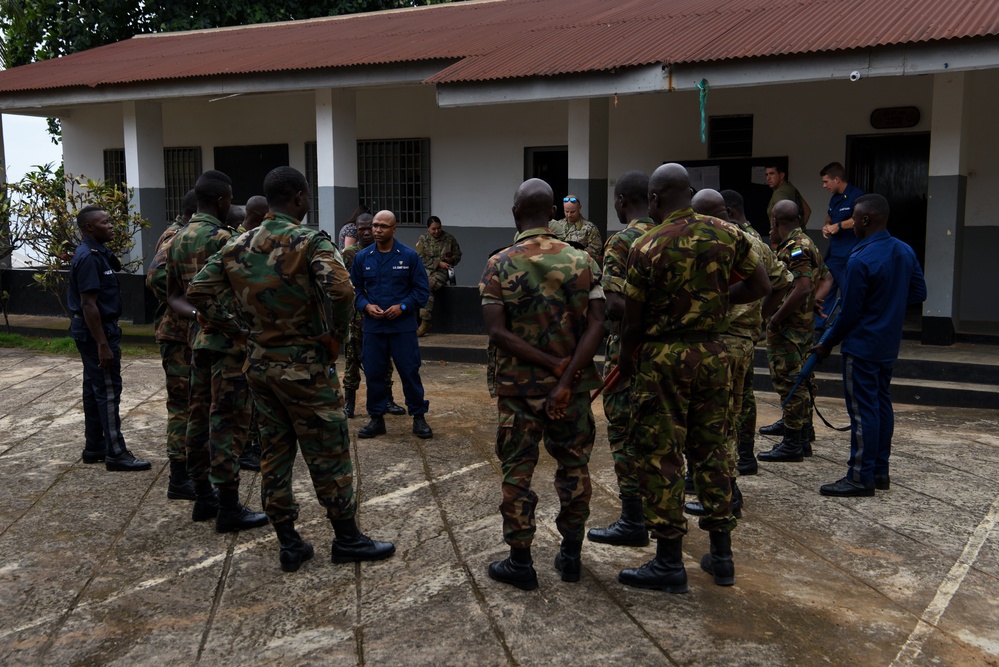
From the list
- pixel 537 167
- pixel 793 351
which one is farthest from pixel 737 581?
pixel 537 167

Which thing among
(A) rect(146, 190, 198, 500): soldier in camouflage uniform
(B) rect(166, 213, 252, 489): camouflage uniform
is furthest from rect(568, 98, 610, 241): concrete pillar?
(B) rect(166, 213, 252, 489): camouflage uniform

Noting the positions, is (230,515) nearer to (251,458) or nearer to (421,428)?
(251,458)

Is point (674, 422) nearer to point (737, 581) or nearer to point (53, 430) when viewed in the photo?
point (737, 581)

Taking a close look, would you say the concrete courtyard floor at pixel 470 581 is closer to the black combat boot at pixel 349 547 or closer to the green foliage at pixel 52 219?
the black combat boot at pixel 349 547

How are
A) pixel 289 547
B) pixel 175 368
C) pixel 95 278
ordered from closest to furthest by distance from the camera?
pixel 289 547
pixel 175 368
pixel 95 278

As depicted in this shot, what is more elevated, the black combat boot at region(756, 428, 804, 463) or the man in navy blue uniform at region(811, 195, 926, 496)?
the man in navy blue uniform at region(811, 195, 926, 496)

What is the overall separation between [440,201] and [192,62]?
4.29m

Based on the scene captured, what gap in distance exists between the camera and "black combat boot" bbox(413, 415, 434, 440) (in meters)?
6.96

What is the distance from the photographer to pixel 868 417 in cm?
549

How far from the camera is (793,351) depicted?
20.4 feet

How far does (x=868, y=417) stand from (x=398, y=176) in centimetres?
1003

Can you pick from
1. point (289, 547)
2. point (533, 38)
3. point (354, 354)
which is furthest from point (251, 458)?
point (533, 38)

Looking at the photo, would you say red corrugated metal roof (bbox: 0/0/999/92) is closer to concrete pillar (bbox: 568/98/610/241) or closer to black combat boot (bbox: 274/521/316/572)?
concrete pillar (bbox: 568/98/610/241)

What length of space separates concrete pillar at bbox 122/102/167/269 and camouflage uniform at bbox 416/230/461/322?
4.75 m
